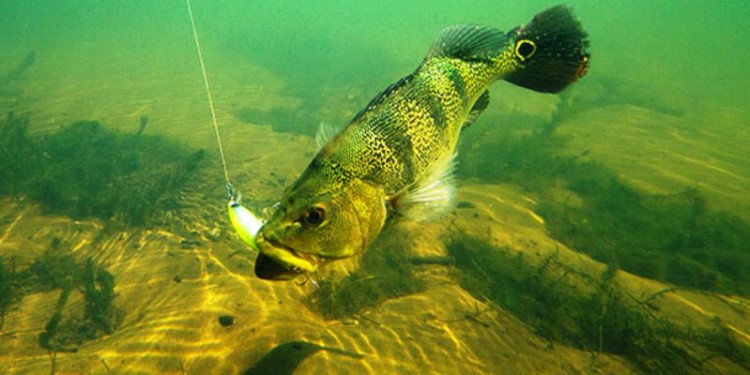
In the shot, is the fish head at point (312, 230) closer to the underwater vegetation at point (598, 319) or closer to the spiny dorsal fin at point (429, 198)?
the spiny dorsal fin at point (429, 198)

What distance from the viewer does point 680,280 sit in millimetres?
5145

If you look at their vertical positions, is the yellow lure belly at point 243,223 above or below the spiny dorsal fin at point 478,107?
below

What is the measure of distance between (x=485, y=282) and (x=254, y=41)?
4293 centimetres

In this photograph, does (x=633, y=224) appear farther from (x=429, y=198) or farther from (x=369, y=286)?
(x=429, y=198)

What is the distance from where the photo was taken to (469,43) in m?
2.12

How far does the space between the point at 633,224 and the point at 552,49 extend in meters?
6.38

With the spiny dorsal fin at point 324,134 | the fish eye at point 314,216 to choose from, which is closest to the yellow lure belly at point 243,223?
the fish eye at point 314,216

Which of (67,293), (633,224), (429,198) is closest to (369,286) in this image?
(429,198)

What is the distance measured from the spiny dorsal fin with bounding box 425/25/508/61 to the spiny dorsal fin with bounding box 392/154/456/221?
81 centimetres

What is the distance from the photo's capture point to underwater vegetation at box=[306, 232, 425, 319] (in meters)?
3.98

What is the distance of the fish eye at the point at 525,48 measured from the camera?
2.15 meters

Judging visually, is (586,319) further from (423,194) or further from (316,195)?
(316,195)

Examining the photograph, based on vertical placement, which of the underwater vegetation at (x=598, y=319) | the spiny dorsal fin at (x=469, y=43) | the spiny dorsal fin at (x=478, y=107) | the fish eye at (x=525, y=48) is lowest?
the underwater vegetation at (x=598, y=319)

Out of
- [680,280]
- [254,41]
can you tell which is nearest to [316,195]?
[680,280]
